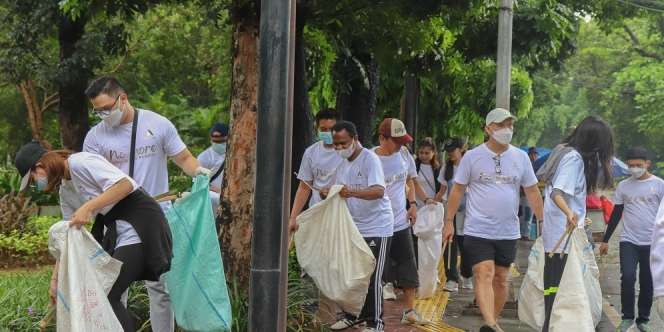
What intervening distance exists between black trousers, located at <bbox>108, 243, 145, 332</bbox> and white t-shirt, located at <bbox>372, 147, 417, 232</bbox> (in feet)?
10.9

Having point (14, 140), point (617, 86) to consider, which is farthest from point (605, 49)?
point (14, 140)

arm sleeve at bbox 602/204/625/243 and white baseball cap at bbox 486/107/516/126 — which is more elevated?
white baseball cap at bbox 486/107/516/126

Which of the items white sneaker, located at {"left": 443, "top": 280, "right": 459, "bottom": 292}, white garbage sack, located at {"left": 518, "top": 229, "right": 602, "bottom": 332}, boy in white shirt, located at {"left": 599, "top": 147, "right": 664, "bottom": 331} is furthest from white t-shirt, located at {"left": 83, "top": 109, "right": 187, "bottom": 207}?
white sneaker, located at {"left": 443, "top": 280, "right": 459, "bottom": 292}

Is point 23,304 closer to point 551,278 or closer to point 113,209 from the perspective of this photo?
point 113,209

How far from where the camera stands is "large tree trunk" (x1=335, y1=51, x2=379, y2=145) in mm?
12227

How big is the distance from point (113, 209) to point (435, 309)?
4656 mm

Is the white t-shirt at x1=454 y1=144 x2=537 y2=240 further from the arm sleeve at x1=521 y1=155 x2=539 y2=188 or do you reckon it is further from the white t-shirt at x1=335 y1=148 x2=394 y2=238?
the white t-shirt at x1=335 y1=148 x2=394 y2=238

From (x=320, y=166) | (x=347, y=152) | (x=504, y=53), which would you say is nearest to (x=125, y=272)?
(x=347, y=152)

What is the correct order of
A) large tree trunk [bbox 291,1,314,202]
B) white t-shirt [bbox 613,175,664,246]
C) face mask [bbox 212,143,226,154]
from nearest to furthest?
1. white t-shirt [bbox 613,175,664,246]
2. face mask [bbox 212,143,226,154]
3. large tree trunk [bbox 291,1,314,202]

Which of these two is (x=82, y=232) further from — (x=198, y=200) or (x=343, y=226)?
(x=343, y=226)

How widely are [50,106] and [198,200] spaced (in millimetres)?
23726

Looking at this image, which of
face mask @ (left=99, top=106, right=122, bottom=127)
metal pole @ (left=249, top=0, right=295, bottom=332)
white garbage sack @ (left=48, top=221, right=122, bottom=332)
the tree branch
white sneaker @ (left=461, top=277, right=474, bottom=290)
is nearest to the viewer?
metal pole @ (left=249, top=0, right=295, bottom=332)

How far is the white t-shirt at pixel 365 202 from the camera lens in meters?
7.30

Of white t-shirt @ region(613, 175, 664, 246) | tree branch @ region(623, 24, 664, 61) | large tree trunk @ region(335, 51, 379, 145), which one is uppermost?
tree branch @ region(623, 24, 664, 61)
